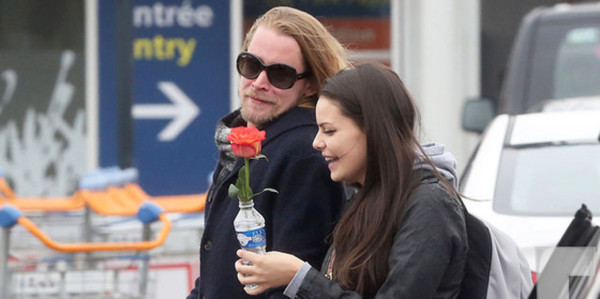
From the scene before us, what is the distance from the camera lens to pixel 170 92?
12.0 metres

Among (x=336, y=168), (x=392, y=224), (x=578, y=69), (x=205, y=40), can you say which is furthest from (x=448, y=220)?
A: (x=205, y=40)

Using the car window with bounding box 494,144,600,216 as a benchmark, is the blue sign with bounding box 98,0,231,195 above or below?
below

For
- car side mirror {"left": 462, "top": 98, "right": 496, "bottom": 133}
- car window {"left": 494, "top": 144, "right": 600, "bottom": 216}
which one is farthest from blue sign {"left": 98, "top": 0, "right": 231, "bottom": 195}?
A: car window {"left": 494, "top": 144, "right": 600, "bottom": 216}

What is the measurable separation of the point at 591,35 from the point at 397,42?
412 cm

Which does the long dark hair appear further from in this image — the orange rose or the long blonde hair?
the long blonde hair

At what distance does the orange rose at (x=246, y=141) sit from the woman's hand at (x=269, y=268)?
0.22m

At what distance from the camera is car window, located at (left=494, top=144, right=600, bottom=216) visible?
5.18 meters

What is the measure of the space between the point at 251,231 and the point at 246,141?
0.64ft

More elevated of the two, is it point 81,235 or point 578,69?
point 578,69

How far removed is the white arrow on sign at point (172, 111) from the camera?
1198 cm

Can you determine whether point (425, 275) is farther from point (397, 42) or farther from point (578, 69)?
point (397, 42)


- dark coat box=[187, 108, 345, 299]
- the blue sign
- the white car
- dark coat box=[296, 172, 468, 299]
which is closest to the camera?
dark coat box=[296, 172, 468, 299]

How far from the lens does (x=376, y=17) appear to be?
41.1ft

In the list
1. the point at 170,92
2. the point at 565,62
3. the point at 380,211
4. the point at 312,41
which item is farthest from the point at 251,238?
the point at 170,92
